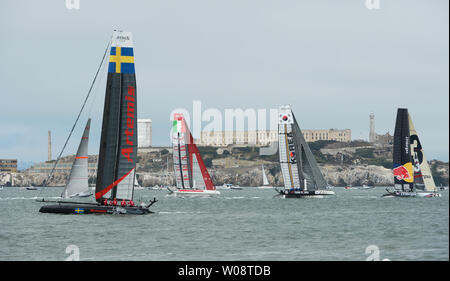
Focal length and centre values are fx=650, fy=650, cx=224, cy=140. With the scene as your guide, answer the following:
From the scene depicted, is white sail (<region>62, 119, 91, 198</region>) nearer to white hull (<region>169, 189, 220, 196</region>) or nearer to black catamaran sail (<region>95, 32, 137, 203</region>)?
black catamaran sail (<region>95, 32, 137, 203</region>)

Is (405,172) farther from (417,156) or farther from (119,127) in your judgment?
(119,127)

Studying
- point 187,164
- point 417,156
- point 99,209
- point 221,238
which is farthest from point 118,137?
point 417,156

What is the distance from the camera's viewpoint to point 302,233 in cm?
2994

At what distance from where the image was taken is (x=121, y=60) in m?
33.2

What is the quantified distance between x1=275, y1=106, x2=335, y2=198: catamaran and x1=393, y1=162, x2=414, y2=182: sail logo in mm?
7222

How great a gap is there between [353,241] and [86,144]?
28904mm

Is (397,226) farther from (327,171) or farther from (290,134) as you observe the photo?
(327,171)

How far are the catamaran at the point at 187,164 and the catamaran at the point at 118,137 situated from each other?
118ft

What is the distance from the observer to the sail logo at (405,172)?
214 feet

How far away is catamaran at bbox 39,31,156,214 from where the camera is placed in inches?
1304

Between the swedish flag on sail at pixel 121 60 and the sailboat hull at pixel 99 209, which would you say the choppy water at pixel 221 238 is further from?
the swedish flag on sail at pixel 121 60

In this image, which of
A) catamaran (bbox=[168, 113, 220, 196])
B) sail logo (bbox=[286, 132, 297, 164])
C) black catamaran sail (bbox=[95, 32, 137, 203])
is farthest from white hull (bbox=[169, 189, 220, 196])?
black catamaran sail (bbox=[95, 32, 137, 203])
